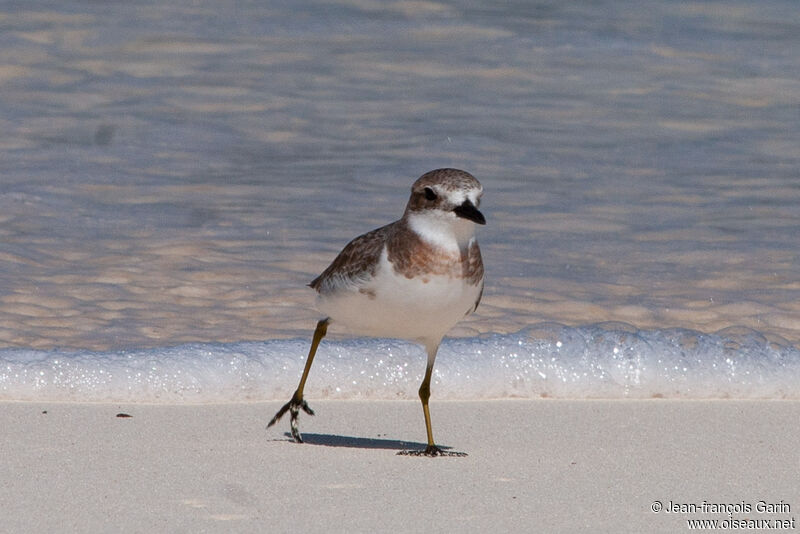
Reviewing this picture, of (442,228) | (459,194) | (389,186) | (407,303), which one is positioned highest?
(459,194)

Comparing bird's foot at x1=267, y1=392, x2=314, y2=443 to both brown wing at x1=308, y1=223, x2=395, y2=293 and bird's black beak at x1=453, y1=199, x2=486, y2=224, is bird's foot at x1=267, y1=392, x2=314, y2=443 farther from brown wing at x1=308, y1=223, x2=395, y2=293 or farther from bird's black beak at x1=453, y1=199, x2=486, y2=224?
bird's black beak at x1=453, y1=199, x2=486, y2=224

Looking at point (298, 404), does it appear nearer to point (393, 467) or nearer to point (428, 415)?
point (428, 415)

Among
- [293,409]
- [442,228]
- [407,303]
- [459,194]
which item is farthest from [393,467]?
[459,194]

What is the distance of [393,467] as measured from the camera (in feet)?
14.7

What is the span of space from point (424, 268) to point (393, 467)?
69 cm

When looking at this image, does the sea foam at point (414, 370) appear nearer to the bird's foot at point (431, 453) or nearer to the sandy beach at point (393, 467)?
the sandy beach at point (393, 467)

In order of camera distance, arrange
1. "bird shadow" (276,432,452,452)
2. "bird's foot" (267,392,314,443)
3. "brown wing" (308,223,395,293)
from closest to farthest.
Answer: "brown wing" (308,223,395,293) → "bird shadow" (276,432,452,452) → "bird's foot" (267,392,314,443)

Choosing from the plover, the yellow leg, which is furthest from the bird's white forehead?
the yellow leg

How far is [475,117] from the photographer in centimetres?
1157

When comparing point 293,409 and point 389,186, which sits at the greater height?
point 389,186

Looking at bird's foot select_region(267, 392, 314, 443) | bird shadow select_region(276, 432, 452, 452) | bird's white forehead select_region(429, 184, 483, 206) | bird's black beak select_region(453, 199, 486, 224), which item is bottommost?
bird shadow select_region(276, 432, 452, 452)

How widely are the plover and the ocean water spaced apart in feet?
3.68

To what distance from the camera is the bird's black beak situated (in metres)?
4.31

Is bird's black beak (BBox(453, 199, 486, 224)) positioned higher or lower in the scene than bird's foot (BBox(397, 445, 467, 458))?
higher
